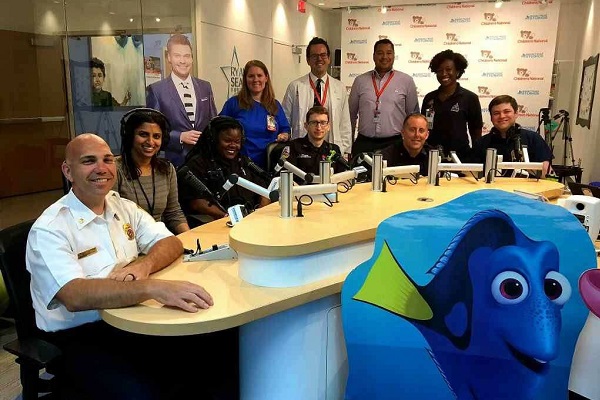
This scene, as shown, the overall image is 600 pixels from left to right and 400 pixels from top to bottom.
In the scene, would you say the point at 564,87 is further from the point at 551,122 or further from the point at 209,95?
the point at 209,95

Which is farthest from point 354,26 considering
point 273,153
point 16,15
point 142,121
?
point 142,121

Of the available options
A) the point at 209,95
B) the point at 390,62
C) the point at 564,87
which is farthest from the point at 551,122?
the point at 209,95

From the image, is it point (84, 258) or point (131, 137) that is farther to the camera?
point (131, 137)

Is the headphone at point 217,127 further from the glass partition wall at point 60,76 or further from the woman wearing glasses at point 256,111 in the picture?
the glass partition wall at point 60,76

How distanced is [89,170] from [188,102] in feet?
7.40

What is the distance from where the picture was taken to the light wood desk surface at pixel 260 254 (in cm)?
134

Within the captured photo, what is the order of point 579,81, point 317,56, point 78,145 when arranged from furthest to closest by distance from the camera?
point 579,81 → point 317,56 → point 78,145

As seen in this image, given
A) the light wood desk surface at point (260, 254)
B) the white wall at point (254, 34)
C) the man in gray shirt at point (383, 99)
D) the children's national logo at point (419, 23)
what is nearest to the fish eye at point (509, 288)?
the light wood desk surface at point (260, 254)

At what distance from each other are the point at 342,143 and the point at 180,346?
2676mm

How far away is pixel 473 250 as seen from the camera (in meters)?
1.42

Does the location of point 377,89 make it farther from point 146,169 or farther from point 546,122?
point 546,122

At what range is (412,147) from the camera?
3.24m

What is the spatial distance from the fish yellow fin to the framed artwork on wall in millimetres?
6126

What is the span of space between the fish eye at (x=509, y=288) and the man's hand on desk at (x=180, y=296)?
32.0 inches
